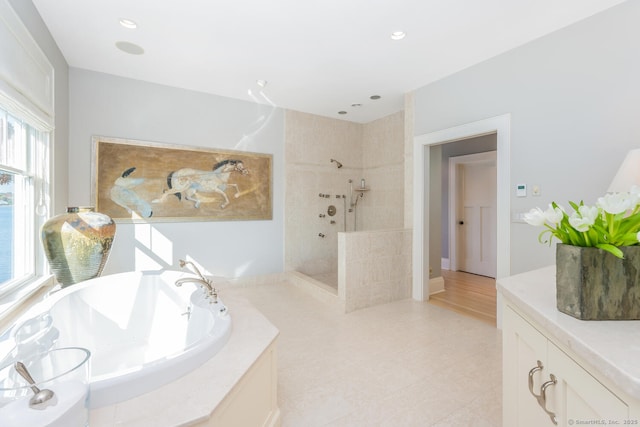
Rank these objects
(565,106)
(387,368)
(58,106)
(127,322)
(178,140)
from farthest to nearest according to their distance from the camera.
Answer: (178,140) < (58,106) < (565,106) < (127,322) < (387,368)

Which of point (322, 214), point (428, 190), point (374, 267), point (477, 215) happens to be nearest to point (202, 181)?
point (322, 214)

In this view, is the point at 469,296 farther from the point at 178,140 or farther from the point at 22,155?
the point at 22,155

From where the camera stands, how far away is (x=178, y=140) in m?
3.65

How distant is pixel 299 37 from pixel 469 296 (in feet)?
11.8

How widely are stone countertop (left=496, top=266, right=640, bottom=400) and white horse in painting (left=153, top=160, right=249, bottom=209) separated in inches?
140

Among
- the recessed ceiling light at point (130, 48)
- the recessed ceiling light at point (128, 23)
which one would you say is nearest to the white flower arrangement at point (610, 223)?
the recessed ceiling light at point (128, 23)

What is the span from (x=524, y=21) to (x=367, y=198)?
124 inches

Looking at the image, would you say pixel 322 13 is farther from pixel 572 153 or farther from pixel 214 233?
pixel 214 233

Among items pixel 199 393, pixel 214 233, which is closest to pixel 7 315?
pixel 199 393

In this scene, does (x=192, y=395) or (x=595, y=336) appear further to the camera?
(x=192, y=395)

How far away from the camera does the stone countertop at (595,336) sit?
0.55 m

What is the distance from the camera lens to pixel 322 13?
223 cm

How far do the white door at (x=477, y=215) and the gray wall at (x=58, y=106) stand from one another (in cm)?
547

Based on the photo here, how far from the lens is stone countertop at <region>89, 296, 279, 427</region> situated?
2.92ft
